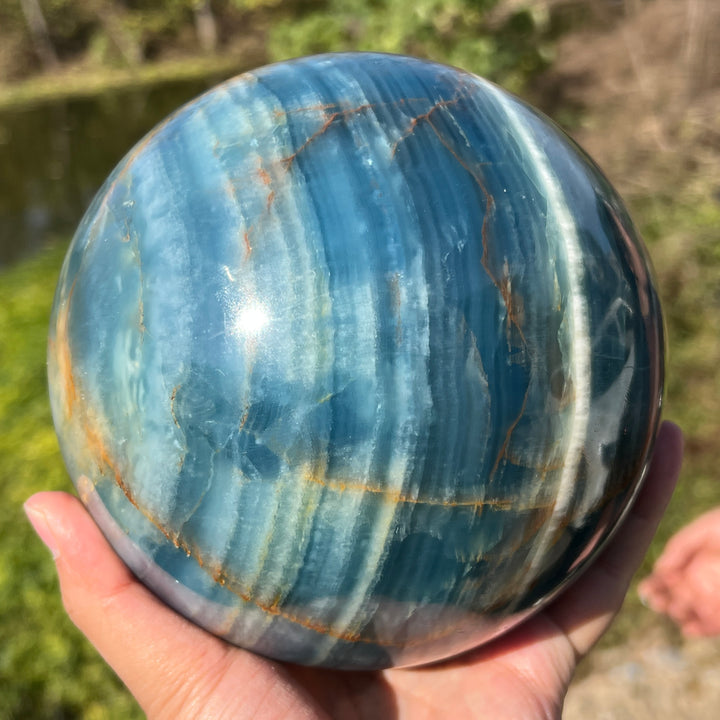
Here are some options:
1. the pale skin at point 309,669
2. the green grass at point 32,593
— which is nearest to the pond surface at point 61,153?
the green grass at point 32,593

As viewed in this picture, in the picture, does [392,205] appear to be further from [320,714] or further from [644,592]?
[644,592]

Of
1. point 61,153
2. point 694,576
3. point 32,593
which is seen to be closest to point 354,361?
point 694,576

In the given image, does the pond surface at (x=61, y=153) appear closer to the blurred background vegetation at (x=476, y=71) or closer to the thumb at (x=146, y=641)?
the blurred background vegetation at (x=476, y=71)

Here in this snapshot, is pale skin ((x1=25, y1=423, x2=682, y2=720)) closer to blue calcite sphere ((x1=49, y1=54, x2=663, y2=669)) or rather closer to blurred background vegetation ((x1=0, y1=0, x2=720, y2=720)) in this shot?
blue calcite sphere ((x1=49, y1=54, x2=663, y2=669))

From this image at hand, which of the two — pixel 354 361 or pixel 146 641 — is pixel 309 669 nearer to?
pixel 146 641

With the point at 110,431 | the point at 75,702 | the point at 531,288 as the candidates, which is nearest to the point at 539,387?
the point at 531,288

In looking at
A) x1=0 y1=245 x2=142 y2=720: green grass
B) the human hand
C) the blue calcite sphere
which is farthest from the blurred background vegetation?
the blue calcite sphere
